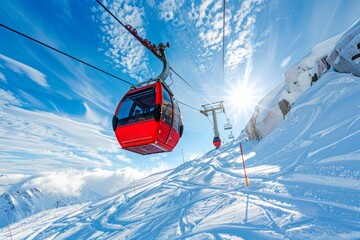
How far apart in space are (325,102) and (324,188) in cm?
682

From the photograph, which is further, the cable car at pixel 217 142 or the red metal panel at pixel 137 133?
the cable car at pixel 217 142

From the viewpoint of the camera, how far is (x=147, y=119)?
6312mm

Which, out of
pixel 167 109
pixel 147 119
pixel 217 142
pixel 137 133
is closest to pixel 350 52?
pixel 167 109

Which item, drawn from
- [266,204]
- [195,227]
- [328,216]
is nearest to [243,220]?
[266,204]

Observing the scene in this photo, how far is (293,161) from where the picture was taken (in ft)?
24.1

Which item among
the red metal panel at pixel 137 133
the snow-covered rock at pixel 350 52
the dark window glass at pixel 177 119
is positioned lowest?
the red metal panel at pixel 137 133

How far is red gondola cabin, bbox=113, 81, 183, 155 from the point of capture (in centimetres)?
A: 622

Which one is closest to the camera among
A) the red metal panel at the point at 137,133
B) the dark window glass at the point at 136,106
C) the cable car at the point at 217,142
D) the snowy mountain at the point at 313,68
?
the red metal panel at the point at 137,133

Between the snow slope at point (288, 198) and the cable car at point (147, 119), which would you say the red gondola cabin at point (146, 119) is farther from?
the snow slope at point (288, 198)

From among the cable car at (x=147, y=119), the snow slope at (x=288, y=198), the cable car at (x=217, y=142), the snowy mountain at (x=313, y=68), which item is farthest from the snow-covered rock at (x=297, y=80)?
the cable car at (x=147, y=119)

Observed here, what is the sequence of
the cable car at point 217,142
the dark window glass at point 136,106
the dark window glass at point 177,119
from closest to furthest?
the dark window glass at point 136,106
the dark window glass at point 177,119
the cable car at point 217,142

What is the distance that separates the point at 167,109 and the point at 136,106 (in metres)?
1.12

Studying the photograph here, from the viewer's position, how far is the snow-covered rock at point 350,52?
9227mm

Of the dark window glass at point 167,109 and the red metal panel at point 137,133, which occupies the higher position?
the dark window glass at point 167,109
